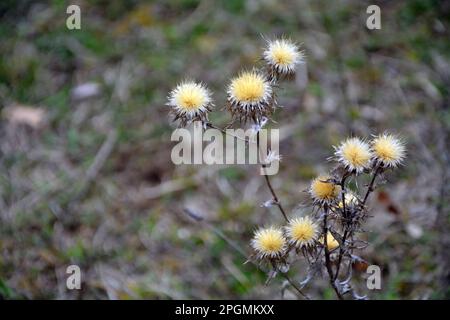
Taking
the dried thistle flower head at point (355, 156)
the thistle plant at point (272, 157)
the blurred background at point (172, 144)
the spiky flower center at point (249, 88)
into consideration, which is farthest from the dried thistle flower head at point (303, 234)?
the blurred background at point (172, 144)

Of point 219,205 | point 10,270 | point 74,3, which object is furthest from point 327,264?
point 74,3

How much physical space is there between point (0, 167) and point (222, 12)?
1.50 meters

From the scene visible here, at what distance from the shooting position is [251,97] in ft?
4.15

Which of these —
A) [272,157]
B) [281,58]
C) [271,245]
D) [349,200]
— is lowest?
[271,245]

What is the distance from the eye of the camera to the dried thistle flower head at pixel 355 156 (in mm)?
1219

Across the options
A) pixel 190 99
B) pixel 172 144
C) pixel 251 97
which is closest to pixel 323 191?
pixel 251 97

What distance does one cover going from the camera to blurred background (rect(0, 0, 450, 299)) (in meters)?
2.05

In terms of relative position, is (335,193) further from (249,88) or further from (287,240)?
(249,88)

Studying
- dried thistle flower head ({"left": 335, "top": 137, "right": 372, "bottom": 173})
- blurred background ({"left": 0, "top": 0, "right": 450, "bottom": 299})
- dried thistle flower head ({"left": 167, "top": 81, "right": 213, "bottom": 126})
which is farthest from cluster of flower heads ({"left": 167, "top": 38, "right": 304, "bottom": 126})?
blurred background ({"left": 0, "top": 0, "right": 450, "bottom": 299})

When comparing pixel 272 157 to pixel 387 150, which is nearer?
pixel 387 150

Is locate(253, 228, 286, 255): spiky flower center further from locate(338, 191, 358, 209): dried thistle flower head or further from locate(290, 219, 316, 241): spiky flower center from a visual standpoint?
locate(338, 191, 358, 209): dried thistle flower head

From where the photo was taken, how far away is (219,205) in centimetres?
234

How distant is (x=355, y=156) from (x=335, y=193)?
12cm
